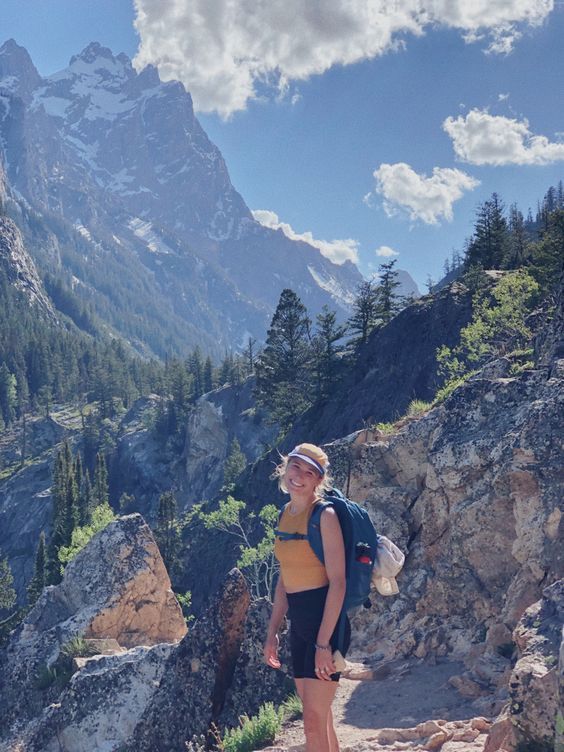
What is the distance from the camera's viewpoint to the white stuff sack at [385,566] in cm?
491

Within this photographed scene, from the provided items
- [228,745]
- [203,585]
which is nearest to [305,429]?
[203,585]

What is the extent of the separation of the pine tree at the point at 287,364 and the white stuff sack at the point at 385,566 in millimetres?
45212

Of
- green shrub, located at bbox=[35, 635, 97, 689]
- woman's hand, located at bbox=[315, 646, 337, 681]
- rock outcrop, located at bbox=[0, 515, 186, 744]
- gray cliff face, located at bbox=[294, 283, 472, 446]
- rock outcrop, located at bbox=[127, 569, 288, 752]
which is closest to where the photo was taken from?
woman's hand, located at bbox=[315, 646, 337, 681]

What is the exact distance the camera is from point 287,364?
51.7 meters

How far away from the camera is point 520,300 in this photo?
26.5 m

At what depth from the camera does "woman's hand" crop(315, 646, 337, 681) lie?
4.61 meters

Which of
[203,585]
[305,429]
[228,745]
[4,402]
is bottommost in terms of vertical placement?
[203,585]

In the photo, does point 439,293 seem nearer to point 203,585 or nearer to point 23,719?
point 203,585

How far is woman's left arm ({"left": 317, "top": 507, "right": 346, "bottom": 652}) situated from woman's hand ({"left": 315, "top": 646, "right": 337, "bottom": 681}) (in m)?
0.06

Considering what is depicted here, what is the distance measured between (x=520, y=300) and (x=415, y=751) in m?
23.3

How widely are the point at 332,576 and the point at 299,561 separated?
0.31m

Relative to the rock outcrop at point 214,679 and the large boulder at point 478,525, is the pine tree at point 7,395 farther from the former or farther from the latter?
the rock outcrop at point 214,679

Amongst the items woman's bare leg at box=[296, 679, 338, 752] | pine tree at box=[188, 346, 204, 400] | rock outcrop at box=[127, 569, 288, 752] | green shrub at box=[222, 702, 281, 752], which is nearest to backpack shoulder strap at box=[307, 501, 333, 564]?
woman's bare leg at box=[296, 679, 338, 752]

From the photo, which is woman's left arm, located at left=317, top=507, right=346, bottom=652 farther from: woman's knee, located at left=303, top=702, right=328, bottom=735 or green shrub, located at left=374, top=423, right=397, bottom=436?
green shrub, located at left=374, top=423, right=397, bottom=436
